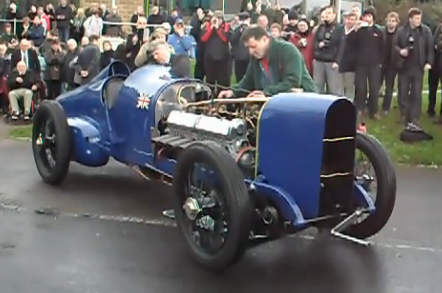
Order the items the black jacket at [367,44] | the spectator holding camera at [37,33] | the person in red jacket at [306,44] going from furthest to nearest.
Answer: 1. the spectator holding camera at [37,33]
2. the person in red jacket at [306,44]
3. the black jacket at [367,44]

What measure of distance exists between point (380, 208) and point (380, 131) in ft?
18.5

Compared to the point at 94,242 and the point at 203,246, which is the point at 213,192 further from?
the point at 94,242

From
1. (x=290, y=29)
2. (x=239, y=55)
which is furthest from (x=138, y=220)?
(x=290, y=29)

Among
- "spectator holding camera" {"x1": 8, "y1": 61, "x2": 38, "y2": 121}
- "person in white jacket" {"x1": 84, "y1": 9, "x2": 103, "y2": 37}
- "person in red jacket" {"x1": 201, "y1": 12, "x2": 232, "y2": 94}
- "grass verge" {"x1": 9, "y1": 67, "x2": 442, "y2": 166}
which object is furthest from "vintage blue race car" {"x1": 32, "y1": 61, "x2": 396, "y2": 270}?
"person in white jacket" {"x1": 84, "y1": 9, "x2": 103, "y2": 37}

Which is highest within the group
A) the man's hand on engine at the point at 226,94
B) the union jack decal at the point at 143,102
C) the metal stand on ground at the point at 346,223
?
the man's hand on engine at the point at 226,94

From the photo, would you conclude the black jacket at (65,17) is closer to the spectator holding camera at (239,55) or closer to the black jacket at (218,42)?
the black jacket at (218,42)

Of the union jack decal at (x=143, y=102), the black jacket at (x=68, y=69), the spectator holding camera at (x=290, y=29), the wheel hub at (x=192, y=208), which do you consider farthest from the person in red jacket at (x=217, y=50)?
the wheel hub at (x=192, y=208)

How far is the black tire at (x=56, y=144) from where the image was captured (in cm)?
828

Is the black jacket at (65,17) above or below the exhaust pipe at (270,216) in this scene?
above

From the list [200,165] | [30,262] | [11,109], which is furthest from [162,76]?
[11,109]

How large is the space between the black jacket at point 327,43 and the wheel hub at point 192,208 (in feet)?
22.3

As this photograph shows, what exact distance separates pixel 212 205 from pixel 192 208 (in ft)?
0.62

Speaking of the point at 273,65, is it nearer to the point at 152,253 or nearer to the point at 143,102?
the point at 143,102

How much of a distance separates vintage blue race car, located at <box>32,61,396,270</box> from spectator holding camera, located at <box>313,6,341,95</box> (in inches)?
205
